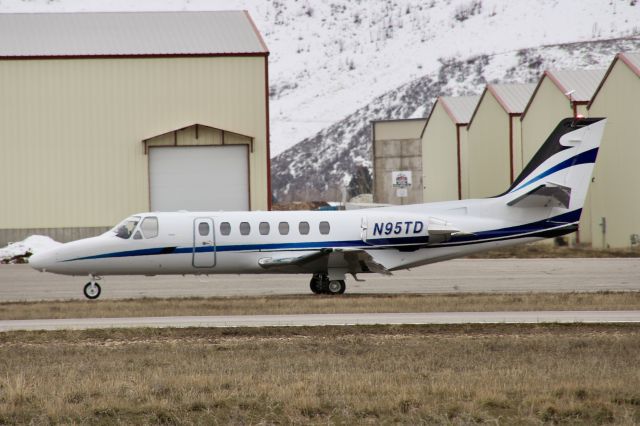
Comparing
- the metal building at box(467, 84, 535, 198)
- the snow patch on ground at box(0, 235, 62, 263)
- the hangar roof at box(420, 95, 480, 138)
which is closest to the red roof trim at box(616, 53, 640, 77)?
the metal building at box(467, 84, 535, 198)

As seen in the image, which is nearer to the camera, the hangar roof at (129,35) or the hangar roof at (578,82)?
the hangar roof at (129,35)

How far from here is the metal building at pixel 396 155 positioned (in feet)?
322

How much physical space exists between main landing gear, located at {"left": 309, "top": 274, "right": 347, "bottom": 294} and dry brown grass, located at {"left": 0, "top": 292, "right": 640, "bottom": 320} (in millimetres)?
1817

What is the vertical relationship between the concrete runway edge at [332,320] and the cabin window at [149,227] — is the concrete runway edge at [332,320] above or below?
below

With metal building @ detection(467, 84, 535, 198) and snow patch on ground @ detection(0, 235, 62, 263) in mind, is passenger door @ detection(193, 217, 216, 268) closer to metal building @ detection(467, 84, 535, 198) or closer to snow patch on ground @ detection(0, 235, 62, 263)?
snow patch on ground @ detection(0, 235, 62, 263)

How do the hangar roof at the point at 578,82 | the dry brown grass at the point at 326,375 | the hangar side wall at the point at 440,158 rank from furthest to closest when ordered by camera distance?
1. the hangar side wall at the point at 440,158
2. the hangar roof at the point at 578,82
3. the dry brown grass at the point at 326,375

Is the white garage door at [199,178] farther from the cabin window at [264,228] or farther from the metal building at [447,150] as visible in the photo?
the metal building at [447,150]

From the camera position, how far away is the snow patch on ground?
42.3 m

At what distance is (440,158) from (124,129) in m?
30.1

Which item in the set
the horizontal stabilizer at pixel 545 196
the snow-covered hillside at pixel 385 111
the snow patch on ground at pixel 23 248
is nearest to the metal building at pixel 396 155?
the snow-covered hillside at pixel 385 111

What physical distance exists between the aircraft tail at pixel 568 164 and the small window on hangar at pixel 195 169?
20331 millimetres

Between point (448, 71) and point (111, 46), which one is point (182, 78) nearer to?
point (111, 46)

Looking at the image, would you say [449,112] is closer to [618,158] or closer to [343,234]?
[618,158]

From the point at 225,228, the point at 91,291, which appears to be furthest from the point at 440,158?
the point at 91,291
